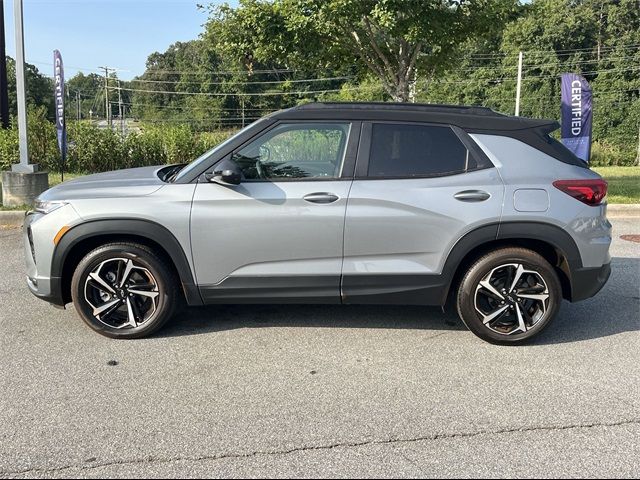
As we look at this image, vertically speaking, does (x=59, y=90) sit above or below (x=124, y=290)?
above

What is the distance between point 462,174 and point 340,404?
1.93 meters

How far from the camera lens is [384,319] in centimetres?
498

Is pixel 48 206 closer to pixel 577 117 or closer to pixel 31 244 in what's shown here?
pixel 31 244

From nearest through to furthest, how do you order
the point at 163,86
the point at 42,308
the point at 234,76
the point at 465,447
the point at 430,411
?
the point at 465,447, the point at 430,411, the point at 42,308, the point at 234,76, the point at 163,86

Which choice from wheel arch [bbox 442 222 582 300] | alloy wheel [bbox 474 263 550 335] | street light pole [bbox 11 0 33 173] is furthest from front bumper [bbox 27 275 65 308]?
street light pole [bbox 11 0 33 173]

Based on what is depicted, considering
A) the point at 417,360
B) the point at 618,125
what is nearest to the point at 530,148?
the point at 417,360

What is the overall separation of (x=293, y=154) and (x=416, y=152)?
92 cm

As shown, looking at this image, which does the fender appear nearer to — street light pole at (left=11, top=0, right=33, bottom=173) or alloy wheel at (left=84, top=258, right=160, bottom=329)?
alloy wheel at (left=84, top=258, right=160, bottom=329)

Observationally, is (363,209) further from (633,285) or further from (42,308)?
(633,285)

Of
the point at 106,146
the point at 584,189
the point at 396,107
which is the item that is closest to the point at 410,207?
the point at 396,107

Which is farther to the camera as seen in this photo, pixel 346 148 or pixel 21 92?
pixel 21 92

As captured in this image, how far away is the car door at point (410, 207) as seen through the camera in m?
4.22

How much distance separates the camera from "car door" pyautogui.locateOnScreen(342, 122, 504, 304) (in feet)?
13.8

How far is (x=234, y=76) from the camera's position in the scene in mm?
95125
